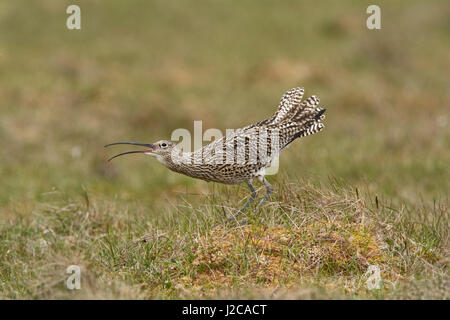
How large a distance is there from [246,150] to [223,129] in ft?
27.0

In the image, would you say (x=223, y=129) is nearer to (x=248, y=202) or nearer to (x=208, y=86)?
(x=208, y=86)

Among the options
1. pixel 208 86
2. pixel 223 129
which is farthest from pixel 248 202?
pixel 208 86

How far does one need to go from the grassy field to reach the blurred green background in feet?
0.19

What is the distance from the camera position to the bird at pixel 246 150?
6.01 m

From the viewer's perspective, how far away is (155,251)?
19.1ft

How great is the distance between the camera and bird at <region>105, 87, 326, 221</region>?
6008 mm

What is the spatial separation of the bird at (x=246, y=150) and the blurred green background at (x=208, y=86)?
1.29 feet

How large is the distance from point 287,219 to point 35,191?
5255 millimetres

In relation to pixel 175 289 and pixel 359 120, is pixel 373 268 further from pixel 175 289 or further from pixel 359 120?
pixel 359 120

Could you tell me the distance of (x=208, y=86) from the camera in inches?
697

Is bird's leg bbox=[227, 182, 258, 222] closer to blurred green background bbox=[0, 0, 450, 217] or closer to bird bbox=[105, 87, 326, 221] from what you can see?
bird bbox=[105, 87, 326, 221]

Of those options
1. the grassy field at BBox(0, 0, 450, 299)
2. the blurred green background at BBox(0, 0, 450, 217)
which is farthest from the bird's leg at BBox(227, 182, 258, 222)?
the blurred green background at BBox(0, 0, 450, 217)

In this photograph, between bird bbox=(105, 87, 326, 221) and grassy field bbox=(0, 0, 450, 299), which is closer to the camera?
grassy field bbox=(0, 0, 450, 299)
